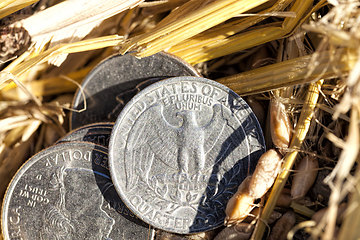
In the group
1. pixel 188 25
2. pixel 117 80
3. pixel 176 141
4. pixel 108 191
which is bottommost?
pixel 108 191

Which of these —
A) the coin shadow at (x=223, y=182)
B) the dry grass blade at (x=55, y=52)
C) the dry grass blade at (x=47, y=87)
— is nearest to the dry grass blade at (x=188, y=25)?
the dry grass blade at (x=55, y=52)

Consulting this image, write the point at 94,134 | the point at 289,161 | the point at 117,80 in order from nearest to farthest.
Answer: the point at 289,161
the point at 94,134
the point at 117,80

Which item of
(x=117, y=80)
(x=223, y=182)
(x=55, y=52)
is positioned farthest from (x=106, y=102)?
(x=223, y=182)

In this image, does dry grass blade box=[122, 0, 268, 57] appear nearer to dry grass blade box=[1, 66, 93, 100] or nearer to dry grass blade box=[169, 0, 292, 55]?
dry grass blade box=[169, 0, 292, 55]

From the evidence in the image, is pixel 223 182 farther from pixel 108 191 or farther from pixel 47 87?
pixel 47 87

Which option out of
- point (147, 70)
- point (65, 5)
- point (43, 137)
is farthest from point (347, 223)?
point (43, 137)

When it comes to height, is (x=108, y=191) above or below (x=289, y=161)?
above
